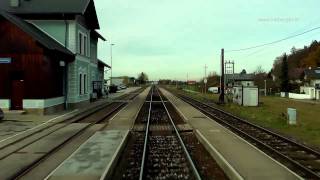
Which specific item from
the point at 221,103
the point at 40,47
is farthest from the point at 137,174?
the point at 221,103

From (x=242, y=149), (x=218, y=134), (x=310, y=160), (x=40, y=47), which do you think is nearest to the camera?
(x=310, y=160)

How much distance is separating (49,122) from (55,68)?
8093 millimetres

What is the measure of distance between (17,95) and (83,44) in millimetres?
11825

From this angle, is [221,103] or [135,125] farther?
[221,103]

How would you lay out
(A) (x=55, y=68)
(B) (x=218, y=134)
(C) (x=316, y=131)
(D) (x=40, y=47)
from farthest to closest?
(A) (x=55, y=68) → (D) (x=40, y=47) → (C) (x=316, y=131) → (B) (x=218, y=134)

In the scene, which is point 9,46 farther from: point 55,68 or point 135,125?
point 135,125

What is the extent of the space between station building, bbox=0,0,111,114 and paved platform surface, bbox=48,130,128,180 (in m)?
11.9

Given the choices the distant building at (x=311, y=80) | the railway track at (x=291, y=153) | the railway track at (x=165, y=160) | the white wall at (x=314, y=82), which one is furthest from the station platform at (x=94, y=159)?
the white wall at (x=314, y=82)

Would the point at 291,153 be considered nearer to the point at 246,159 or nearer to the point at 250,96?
the point at 246,159

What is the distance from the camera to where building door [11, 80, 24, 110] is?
1113 inches

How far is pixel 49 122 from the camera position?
2430 cm

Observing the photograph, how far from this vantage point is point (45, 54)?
28781 mm

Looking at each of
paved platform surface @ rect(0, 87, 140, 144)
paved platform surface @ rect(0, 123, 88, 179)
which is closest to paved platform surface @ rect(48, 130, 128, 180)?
paved platform surface @ rect(0, 123, 88, 179)

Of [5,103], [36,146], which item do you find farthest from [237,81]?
[36,146]
